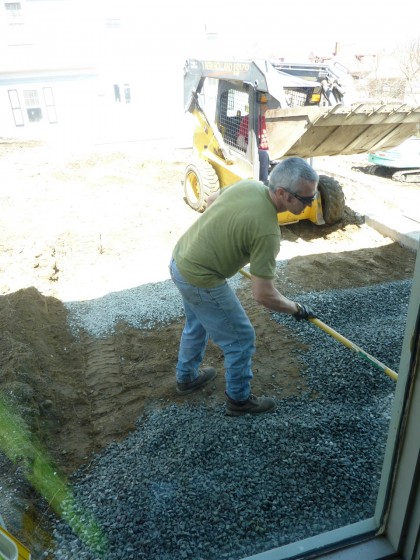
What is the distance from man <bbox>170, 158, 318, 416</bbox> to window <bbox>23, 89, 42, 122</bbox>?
16.6 meters

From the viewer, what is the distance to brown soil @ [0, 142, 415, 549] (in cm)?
319

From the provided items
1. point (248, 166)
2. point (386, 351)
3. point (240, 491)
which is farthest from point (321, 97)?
point (240, 491)

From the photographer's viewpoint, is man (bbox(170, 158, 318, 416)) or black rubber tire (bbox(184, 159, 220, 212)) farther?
black rubber tire (bbox(184, 159, 220, 212))

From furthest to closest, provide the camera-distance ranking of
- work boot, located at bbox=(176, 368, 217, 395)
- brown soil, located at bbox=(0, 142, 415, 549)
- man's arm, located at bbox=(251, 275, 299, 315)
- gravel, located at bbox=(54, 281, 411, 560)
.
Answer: work boot, located at bbox=(176, 368, 217, 395)
brown soil, located at bbox=(0, 142, 415, 549)
man's arm, located at bbox=(251, 275, 299, 315)
gravel, located at bbox=(54, 281, 411, 560)

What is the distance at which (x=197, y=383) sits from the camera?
11.1 ft

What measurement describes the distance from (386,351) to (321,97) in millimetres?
4790

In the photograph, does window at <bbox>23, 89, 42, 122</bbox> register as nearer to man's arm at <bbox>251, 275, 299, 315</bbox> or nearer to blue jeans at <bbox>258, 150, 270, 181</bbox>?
blue jeans at <bbox>258, 150, 270, 181</bbox>

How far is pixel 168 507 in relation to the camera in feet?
7.50

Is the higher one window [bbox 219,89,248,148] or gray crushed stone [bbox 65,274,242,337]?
window [bbox 219,89,248,148]

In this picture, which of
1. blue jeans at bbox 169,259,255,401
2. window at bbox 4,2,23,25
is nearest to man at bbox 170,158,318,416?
blue jeans at bbox 169,259,255,401

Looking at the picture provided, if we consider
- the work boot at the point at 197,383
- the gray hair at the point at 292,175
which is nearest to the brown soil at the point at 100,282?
the work boot at the point at 197,383

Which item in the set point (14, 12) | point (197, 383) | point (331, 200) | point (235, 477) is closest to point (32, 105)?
point (14, 12)

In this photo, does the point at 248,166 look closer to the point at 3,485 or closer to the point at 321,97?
the point at 321,97

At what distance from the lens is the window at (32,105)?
16578mm
